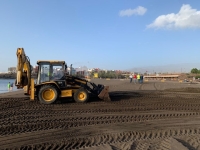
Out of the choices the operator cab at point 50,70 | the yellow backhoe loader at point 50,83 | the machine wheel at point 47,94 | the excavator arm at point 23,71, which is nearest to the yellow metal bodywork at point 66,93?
the yellow backhoe loader at point 50,83

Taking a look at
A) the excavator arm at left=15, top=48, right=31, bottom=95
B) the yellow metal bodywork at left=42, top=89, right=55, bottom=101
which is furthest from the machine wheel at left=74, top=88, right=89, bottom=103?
the excavator arm at left=15, top=48, right=31, bottom=95

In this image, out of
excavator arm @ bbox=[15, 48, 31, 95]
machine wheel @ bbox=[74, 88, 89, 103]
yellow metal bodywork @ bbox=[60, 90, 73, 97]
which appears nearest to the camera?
excavator arm @ bbox=[15, 48, 31, 95]

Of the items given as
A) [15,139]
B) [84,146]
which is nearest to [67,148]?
[84,146]

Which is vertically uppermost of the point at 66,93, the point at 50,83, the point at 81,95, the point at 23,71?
the point at 23,71

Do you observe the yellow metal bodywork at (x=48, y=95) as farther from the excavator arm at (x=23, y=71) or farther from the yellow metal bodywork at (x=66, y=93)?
the excavator arm at (x=23, y=71)

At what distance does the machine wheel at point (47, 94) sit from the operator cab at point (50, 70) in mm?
553

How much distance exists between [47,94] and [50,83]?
0.60 m

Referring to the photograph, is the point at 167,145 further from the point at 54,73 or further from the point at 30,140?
the point at 54,73

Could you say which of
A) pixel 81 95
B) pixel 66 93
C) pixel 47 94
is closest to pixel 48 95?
pixel 47 94

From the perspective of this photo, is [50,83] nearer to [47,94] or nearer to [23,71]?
[47,94]

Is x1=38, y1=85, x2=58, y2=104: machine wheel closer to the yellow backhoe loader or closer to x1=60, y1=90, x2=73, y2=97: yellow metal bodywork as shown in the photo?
the yellow backhoe loader

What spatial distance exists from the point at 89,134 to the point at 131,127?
4.84 feet

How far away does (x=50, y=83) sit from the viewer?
38.5ft

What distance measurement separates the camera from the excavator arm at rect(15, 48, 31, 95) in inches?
449
